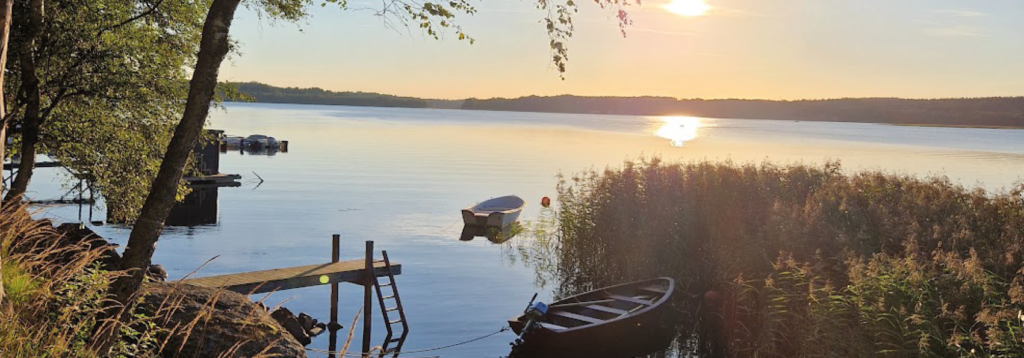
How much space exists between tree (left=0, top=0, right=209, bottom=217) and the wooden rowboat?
420 inches

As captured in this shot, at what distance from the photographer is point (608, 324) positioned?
2042cm

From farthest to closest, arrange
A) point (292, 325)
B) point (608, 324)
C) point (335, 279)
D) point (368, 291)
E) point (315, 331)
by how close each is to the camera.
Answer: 1. point (315, 331)
2. point (368, 291)
3. point (335, 279)
4. point (292, 325)
5. point (608, 324)

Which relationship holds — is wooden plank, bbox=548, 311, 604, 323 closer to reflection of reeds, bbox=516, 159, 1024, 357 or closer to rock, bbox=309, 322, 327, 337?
reflection of reeds, bbox=516, 159, 1024, 357

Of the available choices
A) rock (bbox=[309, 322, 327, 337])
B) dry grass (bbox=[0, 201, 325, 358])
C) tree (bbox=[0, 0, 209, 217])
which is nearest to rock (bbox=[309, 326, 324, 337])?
rock (bbox=[309, 322, 327, 337])

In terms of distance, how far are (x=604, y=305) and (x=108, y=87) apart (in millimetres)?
13801

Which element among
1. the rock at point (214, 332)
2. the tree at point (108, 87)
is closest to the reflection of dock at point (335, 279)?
the tree at point (108, 87)

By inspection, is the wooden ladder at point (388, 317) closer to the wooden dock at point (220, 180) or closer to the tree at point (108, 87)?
the tree at point (108, 87)

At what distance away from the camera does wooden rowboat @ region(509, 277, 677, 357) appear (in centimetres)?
2023

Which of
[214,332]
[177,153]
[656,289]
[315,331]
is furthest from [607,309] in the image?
[177,153]

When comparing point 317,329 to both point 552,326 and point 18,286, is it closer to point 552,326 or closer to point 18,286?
point 552,326

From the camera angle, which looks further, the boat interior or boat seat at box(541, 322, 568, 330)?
the boat interior

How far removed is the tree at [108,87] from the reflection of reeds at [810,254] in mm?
13407

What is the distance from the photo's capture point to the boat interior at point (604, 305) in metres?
21.2

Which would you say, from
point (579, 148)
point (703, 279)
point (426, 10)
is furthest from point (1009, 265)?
point (579, 148)
